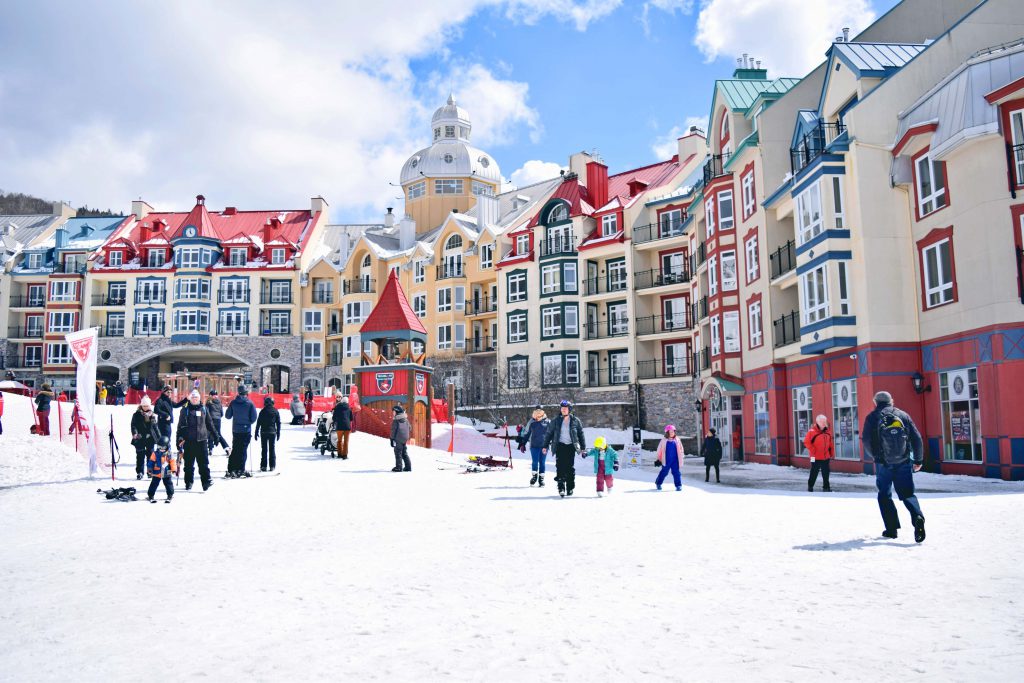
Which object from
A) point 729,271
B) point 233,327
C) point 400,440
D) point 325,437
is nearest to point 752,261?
point 729,271

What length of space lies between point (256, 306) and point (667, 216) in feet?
106

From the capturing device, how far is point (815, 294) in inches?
1025

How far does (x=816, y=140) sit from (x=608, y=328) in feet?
73.1

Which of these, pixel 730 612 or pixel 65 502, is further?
pixel 65 502

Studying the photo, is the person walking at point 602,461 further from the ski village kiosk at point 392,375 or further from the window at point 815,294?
the ski village kiosk at point 392,375

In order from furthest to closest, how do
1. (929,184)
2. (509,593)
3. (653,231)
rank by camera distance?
(653,231) < (929,184) < (509,593)

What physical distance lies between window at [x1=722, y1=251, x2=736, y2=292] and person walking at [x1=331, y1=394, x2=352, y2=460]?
61.5ft

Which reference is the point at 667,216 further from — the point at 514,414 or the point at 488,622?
the point at 488,622

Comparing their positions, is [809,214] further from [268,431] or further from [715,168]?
[268,431]

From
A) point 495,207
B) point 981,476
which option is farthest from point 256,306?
point 981,476

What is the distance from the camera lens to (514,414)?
45.7 m

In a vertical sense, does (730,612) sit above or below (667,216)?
below

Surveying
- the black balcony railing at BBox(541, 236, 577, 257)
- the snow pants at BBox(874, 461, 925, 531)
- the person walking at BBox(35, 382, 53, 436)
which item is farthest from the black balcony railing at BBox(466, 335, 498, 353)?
the snow pants at BBox(874, 461, 925, 531)

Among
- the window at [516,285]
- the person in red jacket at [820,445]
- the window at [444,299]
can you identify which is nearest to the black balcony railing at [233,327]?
the window at [444,299]
